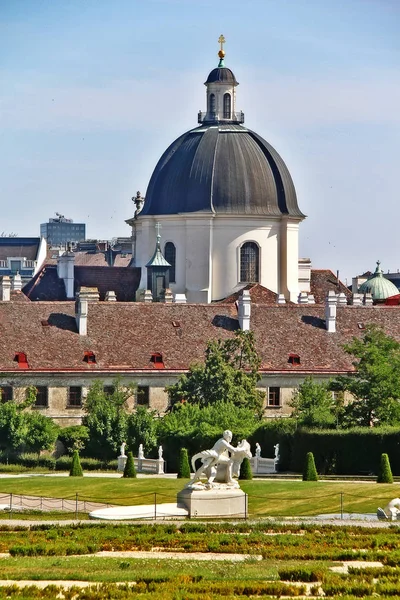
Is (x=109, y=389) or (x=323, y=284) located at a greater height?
(x=323, y=284)

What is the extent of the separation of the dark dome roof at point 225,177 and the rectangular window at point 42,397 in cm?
4118

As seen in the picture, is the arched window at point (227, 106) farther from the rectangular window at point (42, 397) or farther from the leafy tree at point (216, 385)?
the rectangular window at point (42, 397)

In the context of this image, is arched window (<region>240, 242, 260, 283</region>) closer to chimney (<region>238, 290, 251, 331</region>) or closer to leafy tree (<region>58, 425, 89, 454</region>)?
chimney (<region>238, 290, 251, 331</region>)

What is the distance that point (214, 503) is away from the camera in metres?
60.9

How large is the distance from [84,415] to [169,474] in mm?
15225

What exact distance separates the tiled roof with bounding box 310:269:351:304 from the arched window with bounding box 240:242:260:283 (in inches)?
218

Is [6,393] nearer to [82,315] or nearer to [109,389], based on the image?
[109,389]

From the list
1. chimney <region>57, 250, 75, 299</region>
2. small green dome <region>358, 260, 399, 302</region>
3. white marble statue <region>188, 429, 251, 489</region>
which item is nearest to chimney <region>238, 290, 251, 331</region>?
chimney <region>57, 250, 75, 299</region>

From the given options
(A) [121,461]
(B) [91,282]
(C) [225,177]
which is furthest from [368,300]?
(A) [121,461]

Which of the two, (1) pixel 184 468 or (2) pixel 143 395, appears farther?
(2) pixel 143 395

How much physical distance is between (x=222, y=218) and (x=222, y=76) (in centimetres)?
1362

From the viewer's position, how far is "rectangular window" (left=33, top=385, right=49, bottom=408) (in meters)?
100

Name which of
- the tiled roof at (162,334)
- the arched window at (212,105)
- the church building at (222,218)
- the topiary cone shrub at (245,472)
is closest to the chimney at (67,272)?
the church building at (222,218)

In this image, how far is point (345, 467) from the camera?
82.2m
